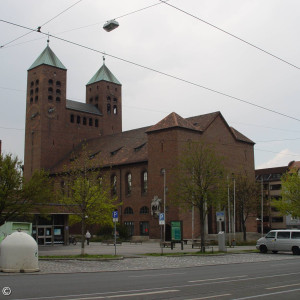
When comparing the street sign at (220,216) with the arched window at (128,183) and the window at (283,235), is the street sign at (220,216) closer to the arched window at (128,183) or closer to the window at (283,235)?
the window at (283,235)

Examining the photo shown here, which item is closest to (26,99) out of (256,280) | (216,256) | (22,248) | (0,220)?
(0,220)

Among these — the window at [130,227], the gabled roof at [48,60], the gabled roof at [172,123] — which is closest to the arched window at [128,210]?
the window at [130,227]

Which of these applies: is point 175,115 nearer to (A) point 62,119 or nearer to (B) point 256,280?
(A) point 62,119

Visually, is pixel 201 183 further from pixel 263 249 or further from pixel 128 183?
pixel 128 183

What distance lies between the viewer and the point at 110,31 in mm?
16797

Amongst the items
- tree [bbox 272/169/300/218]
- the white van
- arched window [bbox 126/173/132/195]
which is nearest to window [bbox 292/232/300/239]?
the white van

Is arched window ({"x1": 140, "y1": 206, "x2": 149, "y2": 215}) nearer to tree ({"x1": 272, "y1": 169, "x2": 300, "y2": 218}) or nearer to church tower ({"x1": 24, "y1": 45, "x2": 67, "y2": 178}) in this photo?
tree ({"x1": 272, "y1": 169, "x2": 300, "y2": 218})

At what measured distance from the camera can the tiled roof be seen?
76719mm

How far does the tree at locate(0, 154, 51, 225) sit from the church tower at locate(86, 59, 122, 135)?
50561mm

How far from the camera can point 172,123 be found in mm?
54656

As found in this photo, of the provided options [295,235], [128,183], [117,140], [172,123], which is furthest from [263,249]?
[117,140]

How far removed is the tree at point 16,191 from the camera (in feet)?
95.9

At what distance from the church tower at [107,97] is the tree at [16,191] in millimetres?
50561

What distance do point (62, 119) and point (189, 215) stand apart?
31.2m
